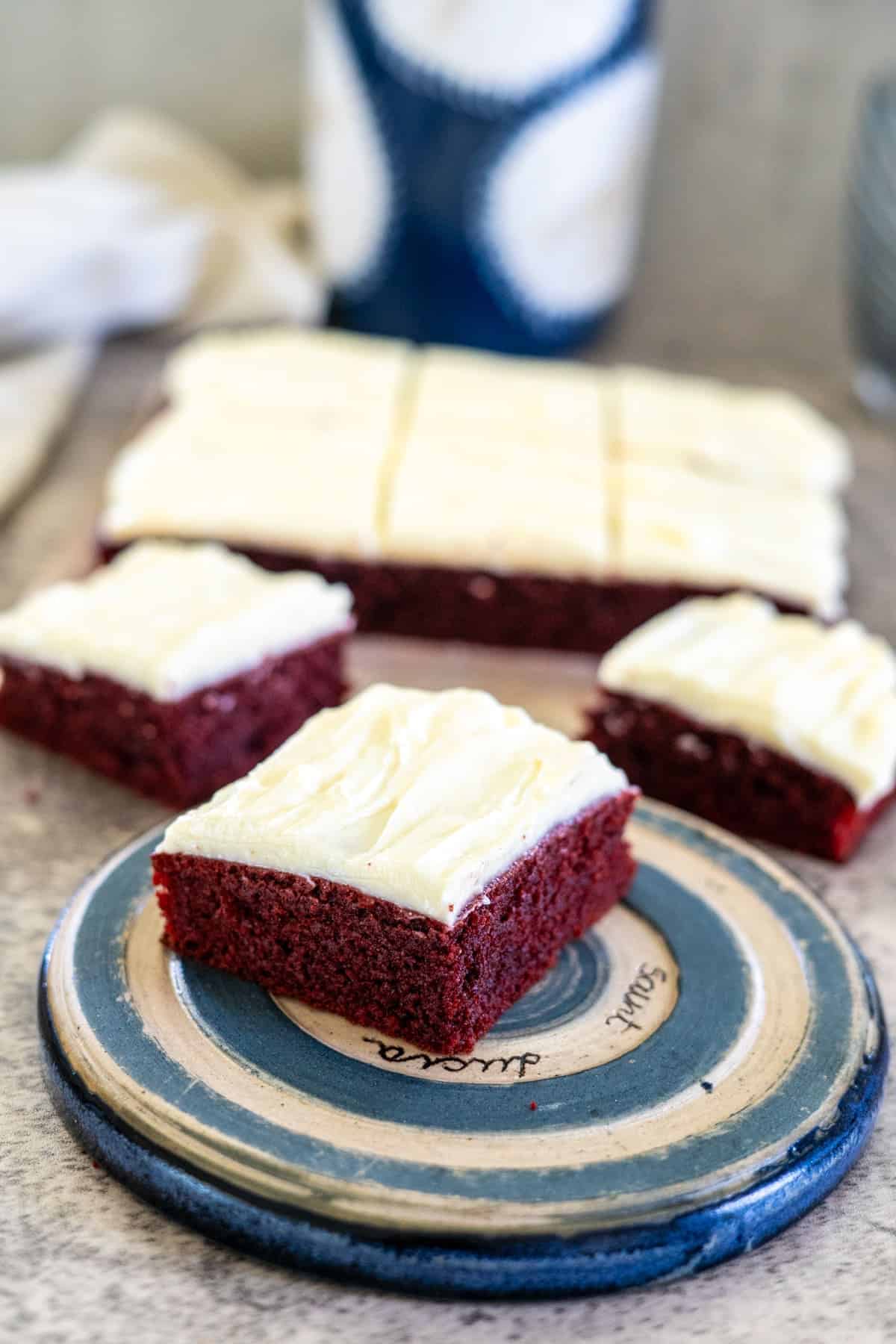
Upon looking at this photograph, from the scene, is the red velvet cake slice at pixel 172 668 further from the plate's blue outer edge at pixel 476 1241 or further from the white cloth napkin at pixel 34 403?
the white cloth napkin at pixel 34 403

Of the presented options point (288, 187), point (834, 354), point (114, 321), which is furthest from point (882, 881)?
point (288, 187)

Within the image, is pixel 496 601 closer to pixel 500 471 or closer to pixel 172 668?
pixel 500 471

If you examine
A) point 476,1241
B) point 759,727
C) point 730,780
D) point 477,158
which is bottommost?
point 730,780

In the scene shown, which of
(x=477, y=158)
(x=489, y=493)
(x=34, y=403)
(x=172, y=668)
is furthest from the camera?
(x=477, y=158)

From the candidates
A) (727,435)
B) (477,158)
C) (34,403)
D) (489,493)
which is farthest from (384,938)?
(477,158)

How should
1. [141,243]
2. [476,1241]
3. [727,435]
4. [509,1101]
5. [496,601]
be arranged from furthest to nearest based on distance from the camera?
[141,243] → [727,435] → [496,601] → [509,1101] → [476,1241]

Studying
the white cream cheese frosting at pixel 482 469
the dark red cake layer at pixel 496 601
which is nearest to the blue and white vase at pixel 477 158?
the white cream cheese frosting at pixel 482 469

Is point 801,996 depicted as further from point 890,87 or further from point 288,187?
point 288,187
